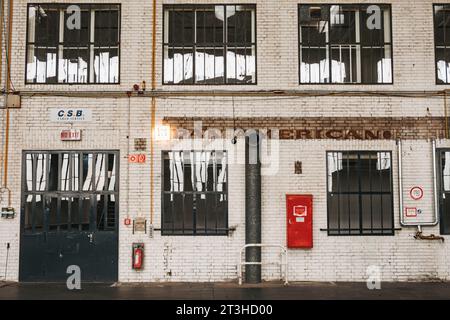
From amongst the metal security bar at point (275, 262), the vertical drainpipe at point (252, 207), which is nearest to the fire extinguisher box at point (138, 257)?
the metal security bar at point (275, 262)

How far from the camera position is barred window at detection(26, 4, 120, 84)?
46.3 ft

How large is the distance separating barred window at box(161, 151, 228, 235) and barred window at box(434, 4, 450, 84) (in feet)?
17.8

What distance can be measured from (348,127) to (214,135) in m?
3.04

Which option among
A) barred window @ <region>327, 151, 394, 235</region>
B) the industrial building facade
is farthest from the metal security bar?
barred window @ <region>327, 151, 394, 235</region>

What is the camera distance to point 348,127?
Answer: 13.9 meters

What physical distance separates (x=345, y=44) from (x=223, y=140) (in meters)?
3.67

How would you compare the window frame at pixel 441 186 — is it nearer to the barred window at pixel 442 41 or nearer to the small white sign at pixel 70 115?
the barred window at pixel 442 41

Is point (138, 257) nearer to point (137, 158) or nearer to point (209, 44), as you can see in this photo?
point (137, 158)

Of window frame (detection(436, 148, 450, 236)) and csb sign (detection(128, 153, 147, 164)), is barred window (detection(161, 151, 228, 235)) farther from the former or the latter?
window frame (detection(436, 148, 450, 236))

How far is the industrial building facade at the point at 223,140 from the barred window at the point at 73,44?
34mm

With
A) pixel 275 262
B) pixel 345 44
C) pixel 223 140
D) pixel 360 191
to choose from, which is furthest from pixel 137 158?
pixel 345 44

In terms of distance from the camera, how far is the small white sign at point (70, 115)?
13836mm

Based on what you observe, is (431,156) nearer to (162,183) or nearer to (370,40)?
(370,40)

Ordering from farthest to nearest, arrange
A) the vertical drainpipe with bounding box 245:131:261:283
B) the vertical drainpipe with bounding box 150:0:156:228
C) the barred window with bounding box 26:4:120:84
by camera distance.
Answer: the barred window with bounding box 26:4:120:84, the vertical drainpipe with bounding box 150:0:156:228, the vertical drainpipe with bounding box 245:131:261:283
